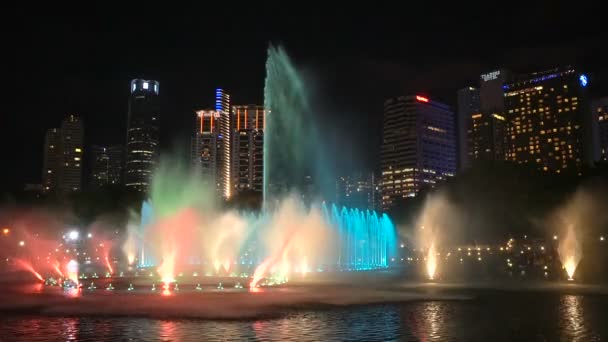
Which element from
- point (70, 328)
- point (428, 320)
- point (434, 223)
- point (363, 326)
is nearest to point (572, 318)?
point (428, 320)

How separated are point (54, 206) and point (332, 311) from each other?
66.4 m

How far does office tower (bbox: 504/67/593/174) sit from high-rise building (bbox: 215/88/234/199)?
7737cm

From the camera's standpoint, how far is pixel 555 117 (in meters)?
169

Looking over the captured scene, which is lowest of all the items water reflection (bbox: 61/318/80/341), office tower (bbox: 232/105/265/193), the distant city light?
water reflection (bbox: 61/318/80/341)

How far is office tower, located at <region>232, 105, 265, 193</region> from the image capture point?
119m

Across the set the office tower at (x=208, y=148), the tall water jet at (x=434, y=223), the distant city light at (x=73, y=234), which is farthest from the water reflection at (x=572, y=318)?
the office tower at (x=208, y=148)

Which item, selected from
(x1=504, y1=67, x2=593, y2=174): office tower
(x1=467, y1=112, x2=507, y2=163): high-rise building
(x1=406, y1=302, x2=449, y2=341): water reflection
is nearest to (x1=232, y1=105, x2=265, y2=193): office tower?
(x1=504, y1=67, x2=593, y2=174): office tower

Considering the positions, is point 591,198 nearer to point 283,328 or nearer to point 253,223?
point 253,223

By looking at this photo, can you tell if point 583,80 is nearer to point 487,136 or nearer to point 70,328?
point 487,136

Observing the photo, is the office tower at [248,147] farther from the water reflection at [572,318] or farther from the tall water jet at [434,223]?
the water reflection at [572,318]

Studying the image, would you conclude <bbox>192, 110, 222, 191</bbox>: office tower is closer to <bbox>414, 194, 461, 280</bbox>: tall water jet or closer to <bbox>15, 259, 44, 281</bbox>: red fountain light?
<bbox>414, 194, 461, 280</bbox>: tall water jet

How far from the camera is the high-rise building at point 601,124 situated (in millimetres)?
157375

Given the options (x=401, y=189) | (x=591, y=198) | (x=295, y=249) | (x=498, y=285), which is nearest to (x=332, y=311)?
(x=498, y=285)

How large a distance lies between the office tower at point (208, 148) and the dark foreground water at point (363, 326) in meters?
141
